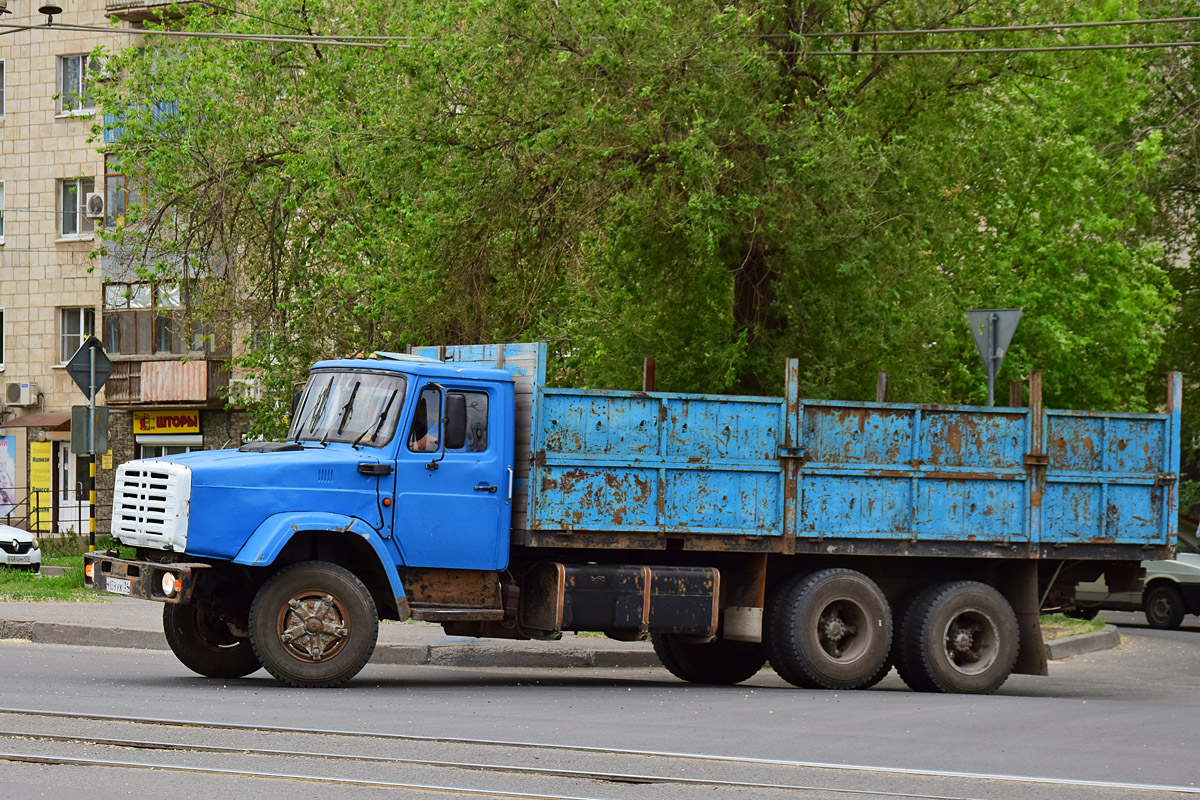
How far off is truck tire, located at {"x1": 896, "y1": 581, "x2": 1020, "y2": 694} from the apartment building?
34.4 metres

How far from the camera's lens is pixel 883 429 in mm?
14148

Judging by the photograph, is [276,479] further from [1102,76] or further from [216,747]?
[1102,76]

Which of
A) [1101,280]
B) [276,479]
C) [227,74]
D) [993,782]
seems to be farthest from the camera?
[227,74]

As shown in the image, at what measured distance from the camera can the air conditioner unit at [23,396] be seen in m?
47.2

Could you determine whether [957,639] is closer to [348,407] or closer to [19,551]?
[348,407]

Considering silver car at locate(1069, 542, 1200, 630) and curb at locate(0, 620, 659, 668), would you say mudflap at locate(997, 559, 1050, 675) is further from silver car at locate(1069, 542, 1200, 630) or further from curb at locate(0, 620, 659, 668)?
silver car at locate(1069, 542, 1200, 630)

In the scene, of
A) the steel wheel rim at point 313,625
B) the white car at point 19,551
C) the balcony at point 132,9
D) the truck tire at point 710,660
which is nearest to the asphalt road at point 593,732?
the steel wheel rim at point 313,625

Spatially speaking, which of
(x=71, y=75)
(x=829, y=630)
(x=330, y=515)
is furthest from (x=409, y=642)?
(x=71, y=75)

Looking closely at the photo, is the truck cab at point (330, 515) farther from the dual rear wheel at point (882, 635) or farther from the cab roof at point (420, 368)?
the dual rear wheel at point (882, 635)

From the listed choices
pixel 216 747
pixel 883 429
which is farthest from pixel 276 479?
pixel 883 429

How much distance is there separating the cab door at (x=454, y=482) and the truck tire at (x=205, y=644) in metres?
1.64

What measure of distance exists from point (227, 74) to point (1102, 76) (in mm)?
13960

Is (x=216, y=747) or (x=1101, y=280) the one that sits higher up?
(x=1101, y=280)

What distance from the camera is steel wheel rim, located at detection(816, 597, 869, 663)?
1411 cm
